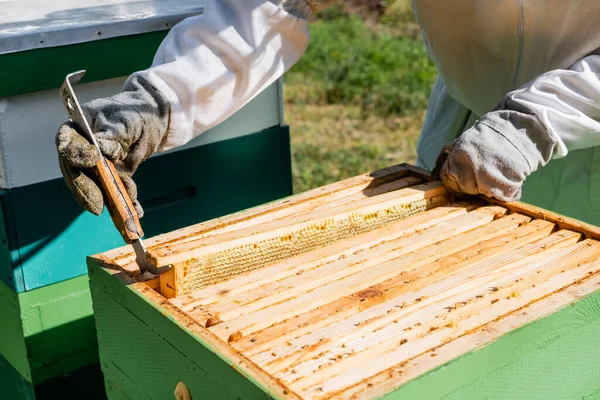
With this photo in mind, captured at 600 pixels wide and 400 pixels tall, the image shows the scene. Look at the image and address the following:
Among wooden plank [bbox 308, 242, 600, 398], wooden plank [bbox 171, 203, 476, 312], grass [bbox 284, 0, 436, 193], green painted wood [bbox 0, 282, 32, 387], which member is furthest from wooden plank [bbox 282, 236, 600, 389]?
grass [bbox 284, 0, 436, 193]

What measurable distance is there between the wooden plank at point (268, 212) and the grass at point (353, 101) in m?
2.22

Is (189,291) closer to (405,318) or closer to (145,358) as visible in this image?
(145,358)

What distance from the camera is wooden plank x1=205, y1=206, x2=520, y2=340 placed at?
1.10 meters

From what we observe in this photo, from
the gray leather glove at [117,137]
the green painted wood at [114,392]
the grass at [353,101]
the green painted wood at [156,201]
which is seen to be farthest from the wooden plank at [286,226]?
the grass at [353,101]

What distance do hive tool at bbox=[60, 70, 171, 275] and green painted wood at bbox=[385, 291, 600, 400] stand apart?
49 centimetres

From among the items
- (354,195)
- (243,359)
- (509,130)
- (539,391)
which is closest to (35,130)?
(354,195)

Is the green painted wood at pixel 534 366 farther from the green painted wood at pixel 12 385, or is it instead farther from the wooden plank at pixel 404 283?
the green painted wood at pixel 12 385

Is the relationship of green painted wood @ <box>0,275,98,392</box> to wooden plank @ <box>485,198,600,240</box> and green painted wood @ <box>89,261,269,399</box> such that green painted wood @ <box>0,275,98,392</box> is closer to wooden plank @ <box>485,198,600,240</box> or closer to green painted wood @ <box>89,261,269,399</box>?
green painted wood @ <box>89,261,269,399</box>

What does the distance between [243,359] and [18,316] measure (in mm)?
848

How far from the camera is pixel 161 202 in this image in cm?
185

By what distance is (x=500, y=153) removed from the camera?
1.48 metres

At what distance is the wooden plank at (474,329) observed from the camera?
0.98 m

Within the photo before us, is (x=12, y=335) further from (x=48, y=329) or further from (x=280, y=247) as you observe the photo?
(x=280, y=247)

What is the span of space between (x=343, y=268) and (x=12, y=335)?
0.89 meters
